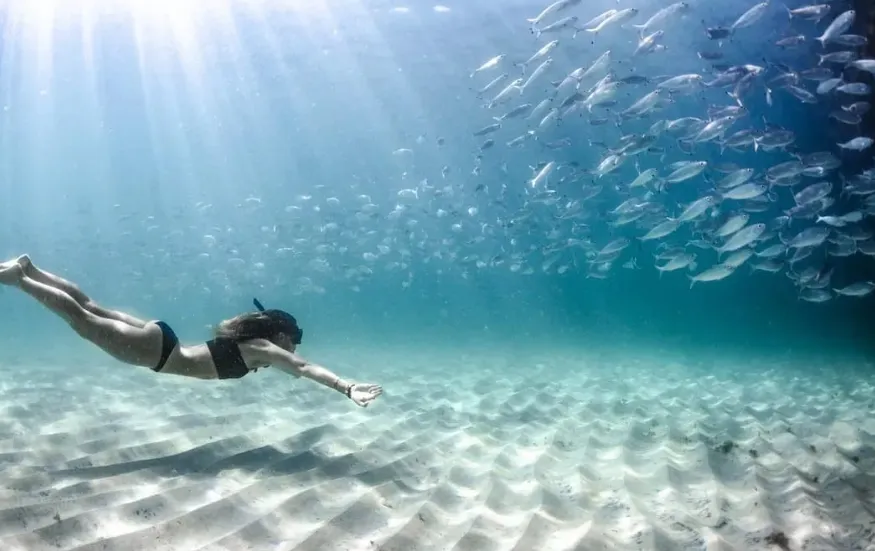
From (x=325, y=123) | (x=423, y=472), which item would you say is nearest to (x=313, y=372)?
(x=423, y=472)

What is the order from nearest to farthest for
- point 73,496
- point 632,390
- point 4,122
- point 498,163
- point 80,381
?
point 73,496 < point 80,381 < point 632,390 < point 498,163 < point 4,122

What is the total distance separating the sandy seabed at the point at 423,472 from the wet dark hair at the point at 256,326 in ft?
3.88

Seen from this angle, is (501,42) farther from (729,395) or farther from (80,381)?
(80,381)

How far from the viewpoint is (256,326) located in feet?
15.4

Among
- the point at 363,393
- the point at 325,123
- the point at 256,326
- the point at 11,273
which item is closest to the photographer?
the point at 363,393

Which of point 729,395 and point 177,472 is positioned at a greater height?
point 177,472

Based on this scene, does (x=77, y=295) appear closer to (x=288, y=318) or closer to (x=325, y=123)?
(x=288, y=318)

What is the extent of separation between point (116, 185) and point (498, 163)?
193 feet

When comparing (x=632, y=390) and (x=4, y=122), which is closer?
(x=632, y=390)

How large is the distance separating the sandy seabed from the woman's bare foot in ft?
5.09

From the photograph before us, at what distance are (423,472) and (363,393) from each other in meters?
1.50

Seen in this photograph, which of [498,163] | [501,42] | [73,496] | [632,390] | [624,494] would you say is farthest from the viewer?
[498,163]

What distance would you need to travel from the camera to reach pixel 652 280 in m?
94.9

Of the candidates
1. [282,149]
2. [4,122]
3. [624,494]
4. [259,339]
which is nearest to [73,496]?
[259,339]
